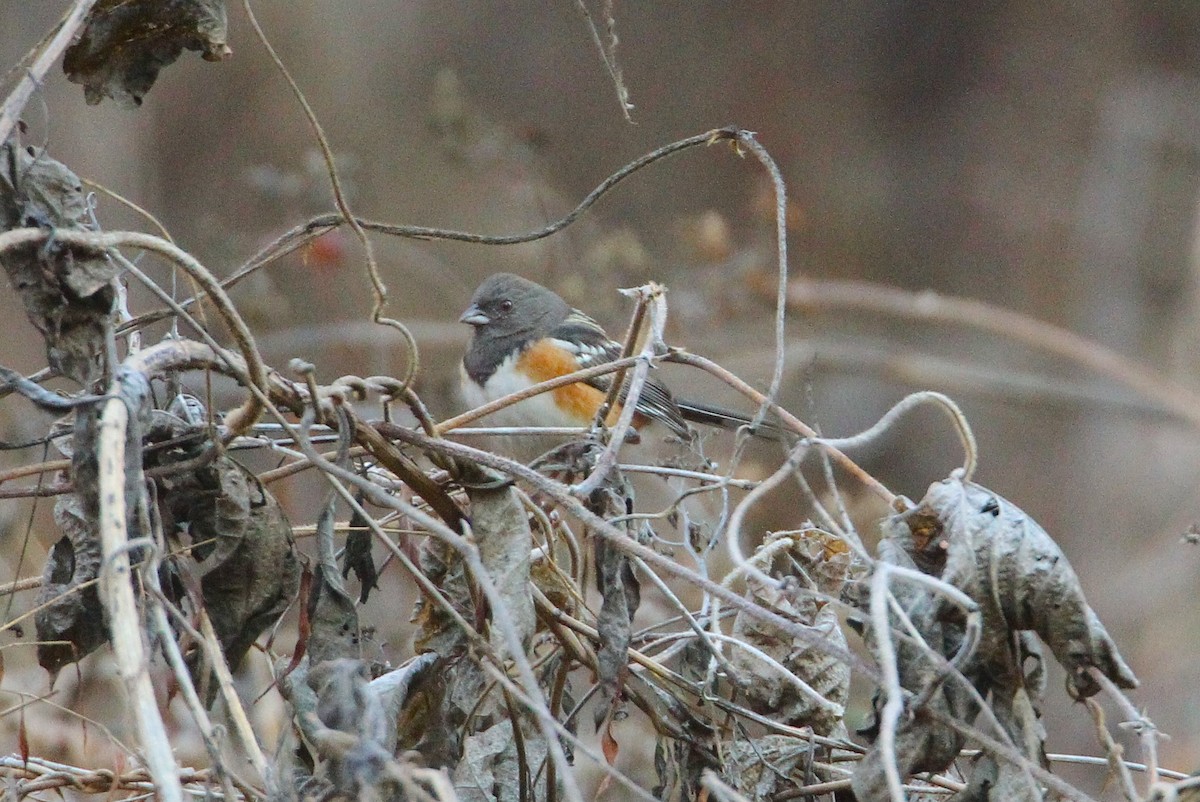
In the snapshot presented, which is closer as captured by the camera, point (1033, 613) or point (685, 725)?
point (1033, 613)

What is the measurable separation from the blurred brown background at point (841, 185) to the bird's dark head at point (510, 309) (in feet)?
3.73

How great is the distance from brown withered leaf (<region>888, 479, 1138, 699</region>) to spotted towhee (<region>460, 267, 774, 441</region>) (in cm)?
223

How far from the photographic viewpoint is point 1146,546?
7.91m

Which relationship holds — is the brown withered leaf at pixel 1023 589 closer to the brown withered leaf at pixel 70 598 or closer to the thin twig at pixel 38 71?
the brown withered leaf at pixel 70 598

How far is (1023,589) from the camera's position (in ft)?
4.91

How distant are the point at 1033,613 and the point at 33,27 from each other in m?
6.88

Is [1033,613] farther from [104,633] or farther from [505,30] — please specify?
[505,30]

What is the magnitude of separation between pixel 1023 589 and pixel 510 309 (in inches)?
110

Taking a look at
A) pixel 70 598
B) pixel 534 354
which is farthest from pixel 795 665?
pixel 534 354

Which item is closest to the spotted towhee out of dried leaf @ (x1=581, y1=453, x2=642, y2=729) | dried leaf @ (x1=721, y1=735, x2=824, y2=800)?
dried leaf @ (x1=721, y1=735, x2=824, y2=800)

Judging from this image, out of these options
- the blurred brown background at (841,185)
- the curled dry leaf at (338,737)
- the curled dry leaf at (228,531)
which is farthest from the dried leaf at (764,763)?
the blurred brown background at (841,185)

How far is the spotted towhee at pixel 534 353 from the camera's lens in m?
3.87

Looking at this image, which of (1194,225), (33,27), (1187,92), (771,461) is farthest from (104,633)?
(1187,92)

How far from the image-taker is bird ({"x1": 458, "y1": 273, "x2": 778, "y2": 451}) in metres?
3.87
